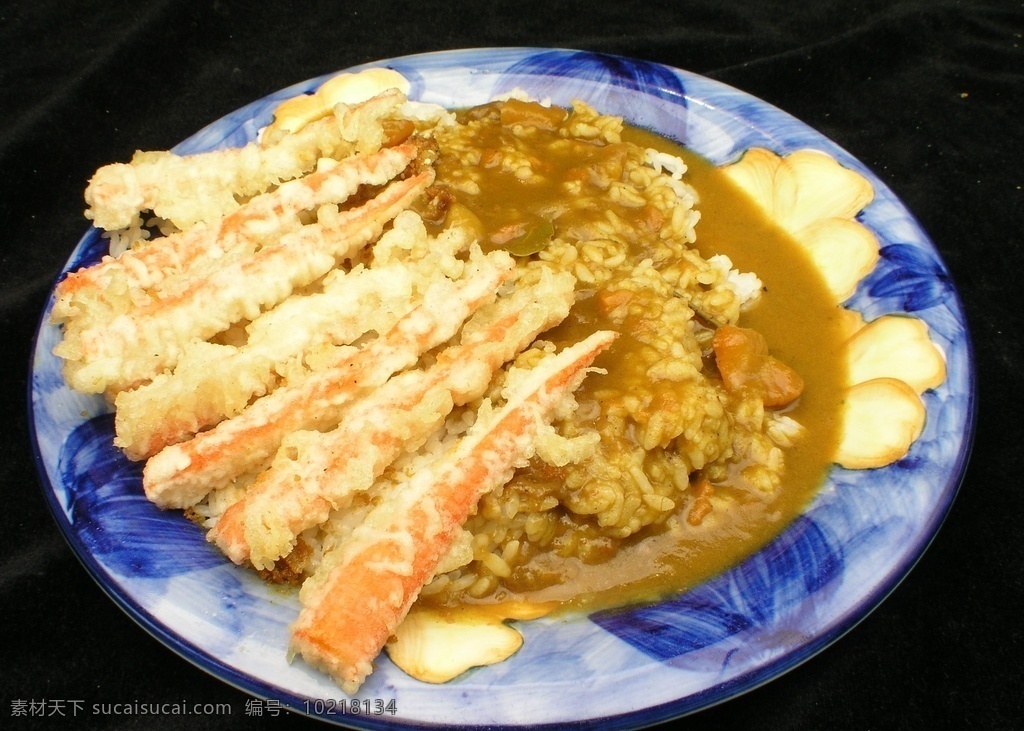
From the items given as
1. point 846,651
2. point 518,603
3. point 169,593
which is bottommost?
point 846,651

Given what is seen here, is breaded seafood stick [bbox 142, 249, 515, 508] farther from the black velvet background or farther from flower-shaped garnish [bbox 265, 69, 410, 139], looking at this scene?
flower-shaped garnish [bbox 265, 69, 410, 139]

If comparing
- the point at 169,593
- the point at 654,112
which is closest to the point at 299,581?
the point at 169,593

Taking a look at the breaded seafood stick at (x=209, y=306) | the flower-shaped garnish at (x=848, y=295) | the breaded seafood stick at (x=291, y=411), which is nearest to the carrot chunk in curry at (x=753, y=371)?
the flower-shaped garnish at (x=848, y=295)

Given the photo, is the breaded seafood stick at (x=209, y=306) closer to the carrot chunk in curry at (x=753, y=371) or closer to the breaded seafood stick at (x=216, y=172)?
the breaded seafood stick at (x=216, y=172)

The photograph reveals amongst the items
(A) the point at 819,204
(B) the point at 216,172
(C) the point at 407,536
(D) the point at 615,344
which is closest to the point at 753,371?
(D) the point at 615,344

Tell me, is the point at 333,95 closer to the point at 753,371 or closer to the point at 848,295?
the point at 753,371

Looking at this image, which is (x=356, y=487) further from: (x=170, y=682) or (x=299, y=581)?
(x=170, y=682)
